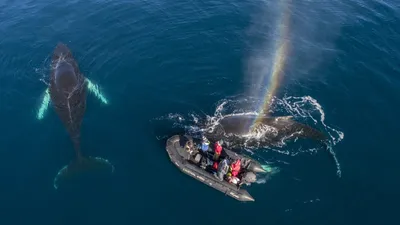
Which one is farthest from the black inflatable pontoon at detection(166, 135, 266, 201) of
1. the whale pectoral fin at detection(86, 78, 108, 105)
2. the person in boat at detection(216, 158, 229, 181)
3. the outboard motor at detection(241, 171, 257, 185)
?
the whale pectoral fin at detection(86, 78, 108, 105)

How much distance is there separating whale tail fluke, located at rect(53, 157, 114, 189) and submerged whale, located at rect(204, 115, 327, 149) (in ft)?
32.7

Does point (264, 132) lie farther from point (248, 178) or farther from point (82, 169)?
point (82, 169)

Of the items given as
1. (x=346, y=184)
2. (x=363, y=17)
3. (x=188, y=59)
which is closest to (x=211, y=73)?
(x=188, y=59)

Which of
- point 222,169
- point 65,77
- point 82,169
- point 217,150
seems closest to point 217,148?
point 217,150

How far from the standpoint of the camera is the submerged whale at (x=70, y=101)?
32688mm

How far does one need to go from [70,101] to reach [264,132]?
20553mm

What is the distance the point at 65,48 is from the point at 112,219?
87.0 feet

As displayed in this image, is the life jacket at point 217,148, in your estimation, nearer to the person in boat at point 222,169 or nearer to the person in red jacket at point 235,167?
the person in boat at point 222,169

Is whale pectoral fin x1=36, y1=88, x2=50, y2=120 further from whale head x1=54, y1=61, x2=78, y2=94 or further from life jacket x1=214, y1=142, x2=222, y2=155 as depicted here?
life jacket x1=214, y1=142, x2=222, y2=155

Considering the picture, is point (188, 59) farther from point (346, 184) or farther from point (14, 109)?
point (346, 184)

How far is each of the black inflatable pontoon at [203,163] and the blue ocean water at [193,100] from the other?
0.75m

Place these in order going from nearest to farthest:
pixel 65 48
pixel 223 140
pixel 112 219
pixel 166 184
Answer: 1. pixel 112 219
2. pixel 166 184
3. pixel 223 140
4. pixel 65 48

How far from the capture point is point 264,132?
35.2m

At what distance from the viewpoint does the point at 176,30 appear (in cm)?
5000
